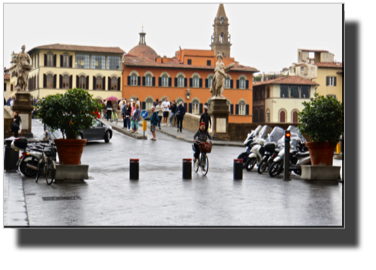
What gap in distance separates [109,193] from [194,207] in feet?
7.27

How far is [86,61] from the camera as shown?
6919cm

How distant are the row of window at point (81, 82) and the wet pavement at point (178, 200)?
5389 centimetres

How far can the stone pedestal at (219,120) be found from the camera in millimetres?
27453

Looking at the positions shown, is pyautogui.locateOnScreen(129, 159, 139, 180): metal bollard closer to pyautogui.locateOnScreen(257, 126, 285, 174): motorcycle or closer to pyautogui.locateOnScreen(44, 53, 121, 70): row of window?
pyautogui.locateOnScreen(257, 126, 285, 174): motorcycle

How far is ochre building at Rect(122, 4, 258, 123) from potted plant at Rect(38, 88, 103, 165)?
5766 centimetres

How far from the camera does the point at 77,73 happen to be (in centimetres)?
6894

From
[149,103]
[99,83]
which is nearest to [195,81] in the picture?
[149,103]

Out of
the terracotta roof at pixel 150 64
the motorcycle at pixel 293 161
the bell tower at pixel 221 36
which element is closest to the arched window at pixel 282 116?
the terracotta roof at pixel 150 64

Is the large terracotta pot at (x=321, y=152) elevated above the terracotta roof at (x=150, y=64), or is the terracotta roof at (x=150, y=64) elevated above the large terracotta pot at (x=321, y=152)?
the terracotta roof at (x=150, y=64)

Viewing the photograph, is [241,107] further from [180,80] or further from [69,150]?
[69,150]

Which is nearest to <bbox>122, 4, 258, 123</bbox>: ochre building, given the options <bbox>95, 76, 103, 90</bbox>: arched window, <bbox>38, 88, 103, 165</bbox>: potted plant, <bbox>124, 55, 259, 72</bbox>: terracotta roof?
<bbox>124, 55, 259, 72</bbox>: terracotta roof

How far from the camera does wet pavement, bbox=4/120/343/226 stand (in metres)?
8.02

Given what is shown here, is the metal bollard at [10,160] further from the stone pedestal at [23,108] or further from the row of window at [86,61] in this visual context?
the row of window at [86,61]

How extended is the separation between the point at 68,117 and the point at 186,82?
61068mm
